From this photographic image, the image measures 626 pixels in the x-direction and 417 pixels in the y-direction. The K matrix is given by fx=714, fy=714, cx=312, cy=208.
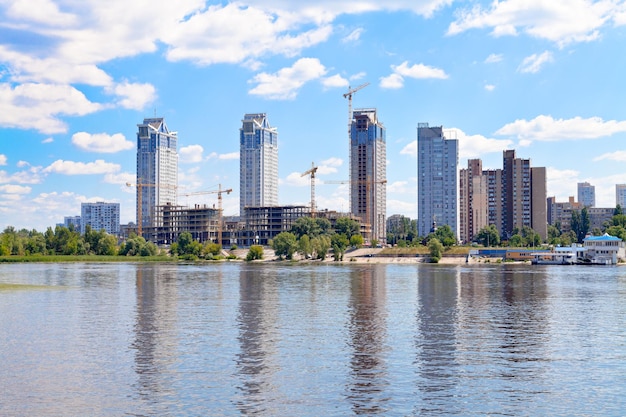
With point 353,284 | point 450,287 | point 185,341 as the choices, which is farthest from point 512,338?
point 353,284

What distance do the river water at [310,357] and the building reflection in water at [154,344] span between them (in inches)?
5.3

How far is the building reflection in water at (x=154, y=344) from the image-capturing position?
34469mm

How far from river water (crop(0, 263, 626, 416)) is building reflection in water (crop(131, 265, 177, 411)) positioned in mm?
135

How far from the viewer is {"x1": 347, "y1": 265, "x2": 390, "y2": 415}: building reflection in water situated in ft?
106

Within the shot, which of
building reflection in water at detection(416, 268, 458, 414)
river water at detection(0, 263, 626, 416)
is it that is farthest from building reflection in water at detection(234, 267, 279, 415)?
building reflection in water at detection(416, 268, 458, 414)

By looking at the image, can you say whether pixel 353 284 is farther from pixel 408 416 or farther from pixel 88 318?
pixel 408 416

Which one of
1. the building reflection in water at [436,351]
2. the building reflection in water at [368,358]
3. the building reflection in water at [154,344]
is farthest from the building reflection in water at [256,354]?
the building reflection in water at [436,351]

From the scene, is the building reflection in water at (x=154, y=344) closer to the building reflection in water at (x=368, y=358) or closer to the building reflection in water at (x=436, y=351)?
the building reflection in water at (x=368, y=358)

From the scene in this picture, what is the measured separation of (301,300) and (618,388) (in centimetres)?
4692

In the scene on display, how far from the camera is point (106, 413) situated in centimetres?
3033

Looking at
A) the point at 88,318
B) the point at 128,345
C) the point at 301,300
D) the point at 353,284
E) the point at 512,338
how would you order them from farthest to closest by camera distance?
the point at 353,284, the point at 301,300, the point at 88,318, the point at 512,338, the point at 128,345

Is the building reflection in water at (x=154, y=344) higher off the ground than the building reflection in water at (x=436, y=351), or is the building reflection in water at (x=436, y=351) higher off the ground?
the building reflection in water at (x=154, y=344)

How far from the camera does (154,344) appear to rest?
154ft

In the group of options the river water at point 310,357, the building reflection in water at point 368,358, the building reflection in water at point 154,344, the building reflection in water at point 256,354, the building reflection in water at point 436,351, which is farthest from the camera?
the building reflection in water at point 154,344
